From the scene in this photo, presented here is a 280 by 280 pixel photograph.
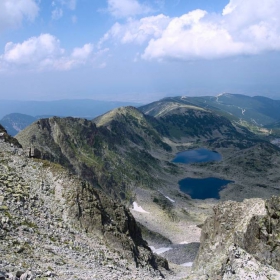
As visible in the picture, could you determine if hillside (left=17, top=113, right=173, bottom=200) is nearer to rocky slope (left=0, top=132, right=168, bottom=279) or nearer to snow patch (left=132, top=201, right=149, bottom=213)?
snow patch (left=132, top=201, right=149, bottom=213)

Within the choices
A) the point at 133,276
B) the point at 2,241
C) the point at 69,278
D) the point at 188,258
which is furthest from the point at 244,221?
the point at 188,258

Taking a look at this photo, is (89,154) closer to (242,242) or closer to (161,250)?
(161,250)

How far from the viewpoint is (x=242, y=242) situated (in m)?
39.6

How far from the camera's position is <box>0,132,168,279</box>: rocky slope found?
2961 centimetres

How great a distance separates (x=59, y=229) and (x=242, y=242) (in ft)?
79.1

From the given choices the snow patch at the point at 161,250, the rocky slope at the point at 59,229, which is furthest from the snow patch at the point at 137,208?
the rocky slope at the point at 59,229

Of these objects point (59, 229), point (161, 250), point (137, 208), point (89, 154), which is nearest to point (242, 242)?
point (59, 229)

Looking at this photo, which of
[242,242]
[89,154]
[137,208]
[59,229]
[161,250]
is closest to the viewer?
[242,242]

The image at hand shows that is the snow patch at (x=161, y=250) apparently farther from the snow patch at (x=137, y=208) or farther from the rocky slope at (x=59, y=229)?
the rocky slope at (x=59, y=229)

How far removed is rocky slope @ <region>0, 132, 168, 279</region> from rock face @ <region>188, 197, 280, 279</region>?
422 inches

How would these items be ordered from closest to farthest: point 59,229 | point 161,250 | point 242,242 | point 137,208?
1. point 242,242
2. point 59,229
3. point 161,250
4. point 137,208

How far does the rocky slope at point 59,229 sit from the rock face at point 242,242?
422 inches

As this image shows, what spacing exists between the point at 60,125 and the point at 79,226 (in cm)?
13596

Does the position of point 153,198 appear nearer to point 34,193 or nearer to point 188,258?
point 188,258
